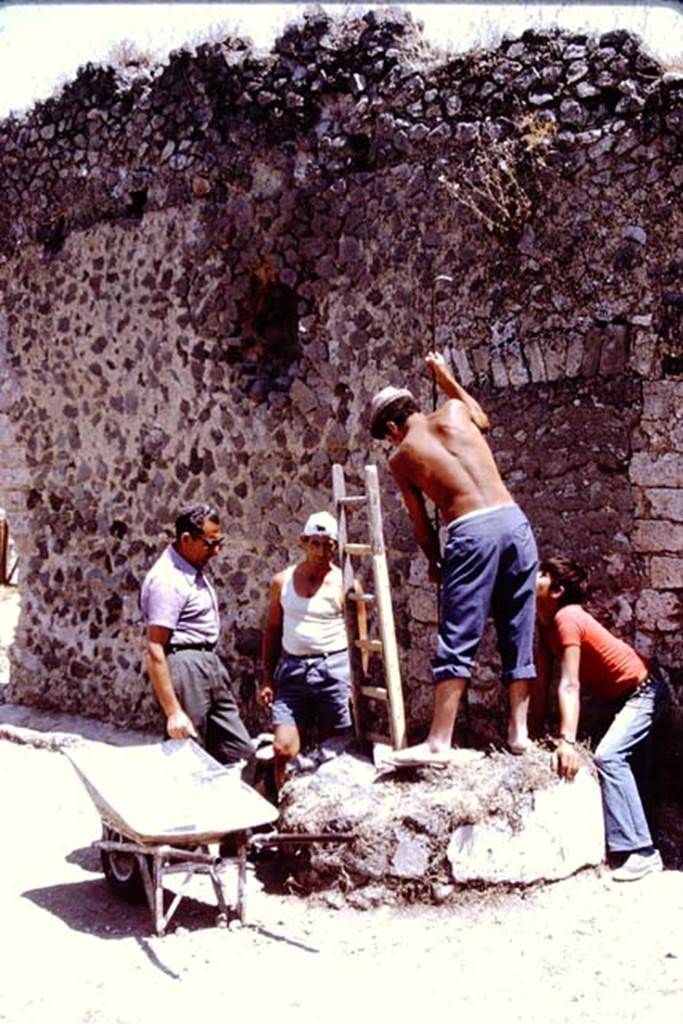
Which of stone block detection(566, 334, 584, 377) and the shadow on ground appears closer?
the shadow on ground

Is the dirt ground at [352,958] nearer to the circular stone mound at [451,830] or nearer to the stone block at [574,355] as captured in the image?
the circular stone mound at [451,830]

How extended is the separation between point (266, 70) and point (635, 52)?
8.53 ft

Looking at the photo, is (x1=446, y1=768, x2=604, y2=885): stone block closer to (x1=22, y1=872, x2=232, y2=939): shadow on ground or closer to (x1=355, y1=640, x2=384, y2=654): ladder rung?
(x1=22, y1=872, x2=232, y2=939): shadow on ground

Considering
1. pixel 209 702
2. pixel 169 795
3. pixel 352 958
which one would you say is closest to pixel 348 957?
pixel 352 958

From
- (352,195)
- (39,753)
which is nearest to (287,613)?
(352,195)

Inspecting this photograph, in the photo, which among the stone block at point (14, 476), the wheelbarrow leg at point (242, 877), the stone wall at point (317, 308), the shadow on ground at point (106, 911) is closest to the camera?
the wheelbarrow leg at point (242, 877)

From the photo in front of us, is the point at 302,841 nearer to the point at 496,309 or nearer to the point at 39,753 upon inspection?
the point at 496,309

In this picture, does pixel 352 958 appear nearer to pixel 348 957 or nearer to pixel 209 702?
pixel 348 957

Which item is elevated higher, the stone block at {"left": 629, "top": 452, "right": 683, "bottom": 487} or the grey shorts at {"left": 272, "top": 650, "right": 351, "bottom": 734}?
the stone block at {"left": 629, "top": 452, "right": 683, "bottom": 487}

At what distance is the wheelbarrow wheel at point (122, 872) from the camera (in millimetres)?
5832

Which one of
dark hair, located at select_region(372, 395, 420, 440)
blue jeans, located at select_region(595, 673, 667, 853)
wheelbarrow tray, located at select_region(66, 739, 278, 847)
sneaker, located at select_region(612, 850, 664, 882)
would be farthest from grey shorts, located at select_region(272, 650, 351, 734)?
sneaker, located at select_region(612, 850, 664, 882)

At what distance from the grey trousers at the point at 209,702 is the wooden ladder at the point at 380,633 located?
2.11 ft

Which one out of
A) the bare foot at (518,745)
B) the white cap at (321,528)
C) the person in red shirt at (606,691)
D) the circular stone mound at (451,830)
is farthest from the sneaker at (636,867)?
the white cap at (321,528)

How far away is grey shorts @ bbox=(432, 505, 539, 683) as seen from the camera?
18.9 feet
